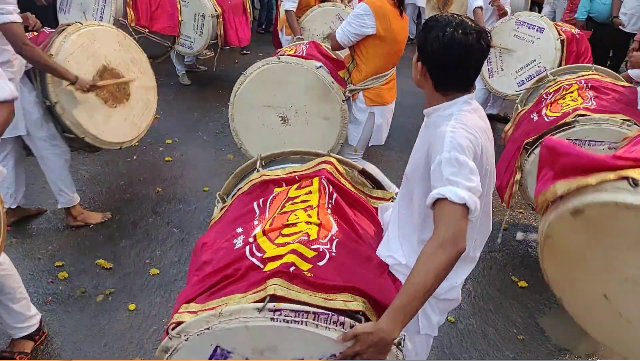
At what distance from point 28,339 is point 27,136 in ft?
4.30

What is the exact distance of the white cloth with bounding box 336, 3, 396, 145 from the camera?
329cm

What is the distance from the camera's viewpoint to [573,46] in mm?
4820

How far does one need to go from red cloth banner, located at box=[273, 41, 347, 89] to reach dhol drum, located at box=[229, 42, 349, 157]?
0.02 metres

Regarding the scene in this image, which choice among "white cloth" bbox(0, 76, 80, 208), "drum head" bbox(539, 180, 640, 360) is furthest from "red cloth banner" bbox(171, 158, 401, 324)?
"white cloth" bbox(0, 76, 80, 208)

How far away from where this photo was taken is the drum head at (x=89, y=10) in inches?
212

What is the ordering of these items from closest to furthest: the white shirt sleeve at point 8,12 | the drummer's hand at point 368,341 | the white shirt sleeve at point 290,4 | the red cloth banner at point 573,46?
the drummer's hand at point 368,341, the white shirt sleeve at point 8,12, the red cloth banner at point 573,46, the white shirt sleeve at point 290,4

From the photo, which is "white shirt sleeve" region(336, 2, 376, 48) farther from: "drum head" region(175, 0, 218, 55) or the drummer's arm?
"drum head" region(175, 0, 218, 55)

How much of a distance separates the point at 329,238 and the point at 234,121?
6.93 ft

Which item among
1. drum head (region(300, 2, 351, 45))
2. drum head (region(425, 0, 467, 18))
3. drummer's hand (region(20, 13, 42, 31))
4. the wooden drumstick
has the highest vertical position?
drummer's hand (region(20, 13, 42, 31))

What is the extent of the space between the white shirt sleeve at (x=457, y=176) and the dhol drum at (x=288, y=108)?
2036 mm

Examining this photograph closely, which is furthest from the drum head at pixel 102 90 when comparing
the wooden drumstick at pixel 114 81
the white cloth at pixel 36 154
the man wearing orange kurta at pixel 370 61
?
the man wearing orange kurta at pixel 370 61

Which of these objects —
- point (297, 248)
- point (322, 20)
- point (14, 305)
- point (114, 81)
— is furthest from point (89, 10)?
point (297, 248)

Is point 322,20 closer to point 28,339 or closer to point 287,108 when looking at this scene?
point 287,108

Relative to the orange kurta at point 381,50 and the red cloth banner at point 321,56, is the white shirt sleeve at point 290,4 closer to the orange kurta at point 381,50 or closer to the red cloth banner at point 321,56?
the red cloth banner at point 321,56
